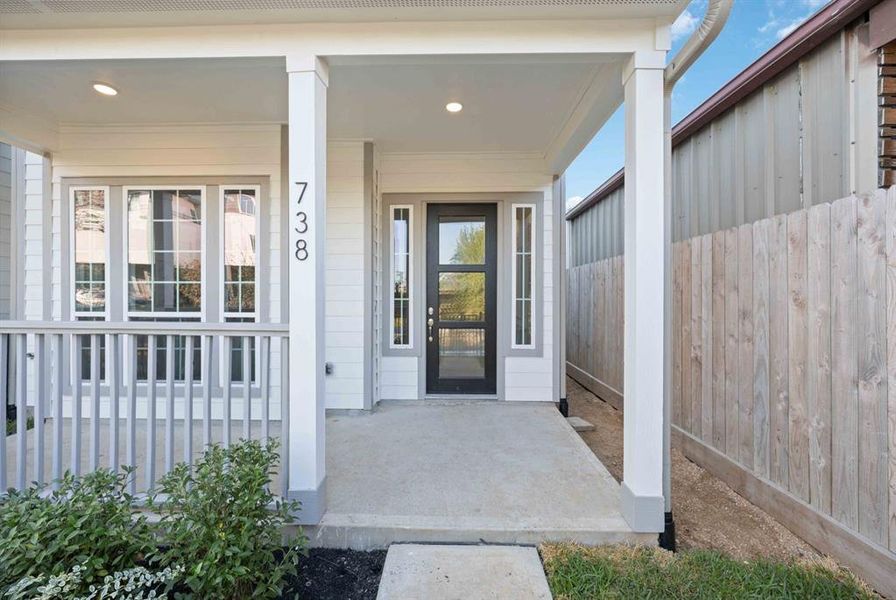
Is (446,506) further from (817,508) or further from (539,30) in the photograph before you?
(539,30)

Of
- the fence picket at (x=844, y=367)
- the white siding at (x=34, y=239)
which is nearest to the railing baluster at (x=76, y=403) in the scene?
the white siding at (x=34, y=239)

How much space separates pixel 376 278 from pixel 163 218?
208cm

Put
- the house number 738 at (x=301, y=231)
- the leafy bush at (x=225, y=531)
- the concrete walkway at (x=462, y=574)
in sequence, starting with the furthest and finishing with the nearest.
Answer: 1. the house number 738 at (x=301, y=231)
2. the concrete walkway at (x=462, y=574)
3. the leafy bush at (x=225, y=531)

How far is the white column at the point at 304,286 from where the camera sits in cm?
223

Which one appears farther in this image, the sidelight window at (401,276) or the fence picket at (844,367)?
the sidelight window at (401,276)

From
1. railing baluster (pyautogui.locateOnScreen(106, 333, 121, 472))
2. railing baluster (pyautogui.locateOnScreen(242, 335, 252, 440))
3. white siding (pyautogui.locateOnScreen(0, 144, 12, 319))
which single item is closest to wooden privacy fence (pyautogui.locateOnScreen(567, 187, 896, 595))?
railing baluster (pyautogui.locateOnScreen(242, 335, 252, 440))

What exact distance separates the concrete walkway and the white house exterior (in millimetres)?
586

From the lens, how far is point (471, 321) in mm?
4586

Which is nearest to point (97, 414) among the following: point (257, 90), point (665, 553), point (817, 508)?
point (257, 90)

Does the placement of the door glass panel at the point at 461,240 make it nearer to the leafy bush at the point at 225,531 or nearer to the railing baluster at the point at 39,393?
the leafy bush at the point at 225,531

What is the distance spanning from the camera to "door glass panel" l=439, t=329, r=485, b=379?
4590 mm

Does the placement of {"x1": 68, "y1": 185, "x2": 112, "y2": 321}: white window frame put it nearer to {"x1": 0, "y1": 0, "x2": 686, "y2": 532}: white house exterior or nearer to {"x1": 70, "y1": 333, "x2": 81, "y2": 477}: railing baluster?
{"x1": 0, "y1": 0, "x2": 686, "y2": 532}: white house exterior

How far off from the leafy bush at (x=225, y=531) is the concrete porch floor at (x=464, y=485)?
0.43m

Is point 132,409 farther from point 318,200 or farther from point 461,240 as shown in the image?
point 461,240
